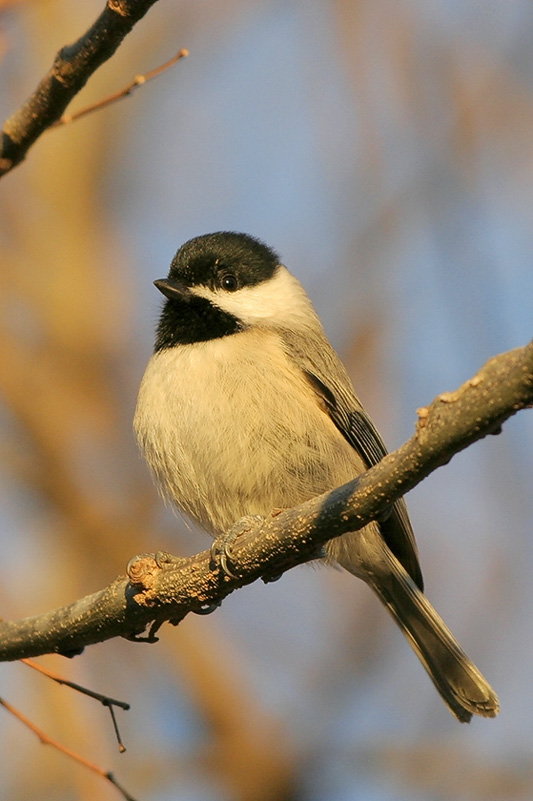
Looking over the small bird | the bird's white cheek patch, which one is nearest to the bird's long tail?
the small bird

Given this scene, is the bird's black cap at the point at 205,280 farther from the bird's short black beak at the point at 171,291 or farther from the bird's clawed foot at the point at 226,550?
the bird's clawed foot at the point at 226,550

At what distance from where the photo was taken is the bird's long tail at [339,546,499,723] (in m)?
3.92

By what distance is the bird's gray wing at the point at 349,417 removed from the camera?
4.03m

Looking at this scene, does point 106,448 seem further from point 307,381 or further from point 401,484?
point 401,484

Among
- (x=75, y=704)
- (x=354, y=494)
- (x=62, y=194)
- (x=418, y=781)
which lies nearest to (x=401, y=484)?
(x=354, y=494)

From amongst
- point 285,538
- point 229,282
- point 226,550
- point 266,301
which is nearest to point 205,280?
point 229,282

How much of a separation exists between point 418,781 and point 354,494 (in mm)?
3207

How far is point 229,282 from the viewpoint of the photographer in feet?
14.2

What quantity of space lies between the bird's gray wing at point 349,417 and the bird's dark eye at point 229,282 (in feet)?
1.16

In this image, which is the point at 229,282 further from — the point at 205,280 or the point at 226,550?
the point at 226,550

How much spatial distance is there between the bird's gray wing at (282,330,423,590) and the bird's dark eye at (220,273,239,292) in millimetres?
355

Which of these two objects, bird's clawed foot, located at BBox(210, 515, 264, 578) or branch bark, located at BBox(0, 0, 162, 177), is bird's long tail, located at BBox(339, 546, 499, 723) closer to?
bird's clawed foot, located at BBox(210, 515, 264, 578)

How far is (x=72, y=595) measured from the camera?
19.7ft

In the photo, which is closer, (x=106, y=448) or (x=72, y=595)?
(x=72, y=595)
